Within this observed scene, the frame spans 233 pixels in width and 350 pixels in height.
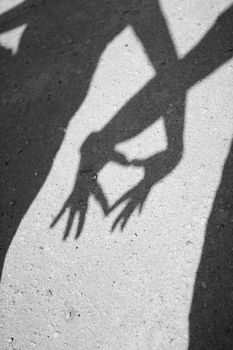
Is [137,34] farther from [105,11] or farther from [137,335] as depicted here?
[137,335]

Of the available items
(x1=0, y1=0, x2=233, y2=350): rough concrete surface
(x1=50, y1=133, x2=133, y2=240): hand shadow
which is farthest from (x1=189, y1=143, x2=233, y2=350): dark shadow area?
(x1=50, y1=133, x2=133, y2=240): hand shadow

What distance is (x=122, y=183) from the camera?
288 centimetres

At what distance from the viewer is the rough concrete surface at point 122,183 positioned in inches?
91.4

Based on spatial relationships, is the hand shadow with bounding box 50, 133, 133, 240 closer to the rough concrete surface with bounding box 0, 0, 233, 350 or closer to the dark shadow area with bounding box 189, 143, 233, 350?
the rough concrete surface with bounding box 0, 0, 233, 350

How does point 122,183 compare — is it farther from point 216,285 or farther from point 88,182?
point 216,285

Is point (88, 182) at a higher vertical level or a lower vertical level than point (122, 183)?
higher

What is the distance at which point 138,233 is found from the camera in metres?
2.61

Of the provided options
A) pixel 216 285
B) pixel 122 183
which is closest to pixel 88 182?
pixel 122 183

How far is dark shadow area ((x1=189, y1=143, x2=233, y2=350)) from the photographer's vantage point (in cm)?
211

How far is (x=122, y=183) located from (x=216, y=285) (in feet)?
3.96

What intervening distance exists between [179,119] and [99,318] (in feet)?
6.51

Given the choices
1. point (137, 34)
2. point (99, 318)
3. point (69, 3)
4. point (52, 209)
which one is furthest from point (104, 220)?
point (69, 3)

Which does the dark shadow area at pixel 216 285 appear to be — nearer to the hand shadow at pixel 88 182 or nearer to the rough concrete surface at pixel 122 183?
the rough concrete surface at pixel 122 183

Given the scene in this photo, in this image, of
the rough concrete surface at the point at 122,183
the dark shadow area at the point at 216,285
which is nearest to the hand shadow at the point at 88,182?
the rough concrete surface at the point at 122,183
